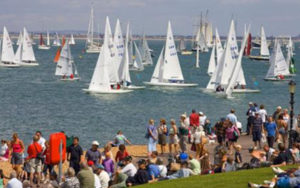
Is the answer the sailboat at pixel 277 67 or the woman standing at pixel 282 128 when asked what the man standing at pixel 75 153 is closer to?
the woman standing at pixel 282 128

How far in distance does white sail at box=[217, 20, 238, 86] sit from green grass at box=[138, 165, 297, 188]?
41644 mm

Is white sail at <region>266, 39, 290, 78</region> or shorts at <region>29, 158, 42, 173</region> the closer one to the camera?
shorts at <region>29, 158, 42, 173</region>

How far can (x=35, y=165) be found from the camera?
63.6ft

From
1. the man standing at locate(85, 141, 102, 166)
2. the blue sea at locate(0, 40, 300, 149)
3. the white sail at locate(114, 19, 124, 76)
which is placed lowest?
the blue sea at locate(0, 40, 300, 149)

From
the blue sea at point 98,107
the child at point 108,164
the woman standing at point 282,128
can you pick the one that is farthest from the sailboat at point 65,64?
the child at point 108,164

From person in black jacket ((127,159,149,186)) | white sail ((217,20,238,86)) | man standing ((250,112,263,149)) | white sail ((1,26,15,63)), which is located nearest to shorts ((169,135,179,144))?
man standing ((250,112,263,149))

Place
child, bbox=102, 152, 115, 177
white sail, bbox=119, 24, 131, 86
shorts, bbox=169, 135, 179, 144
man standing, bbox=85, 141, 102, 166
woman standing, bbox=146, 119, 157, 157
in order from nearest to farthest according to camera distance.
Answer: child, bbox=102, 152, 115, 177
man standing, bbox=85, 141, 102, 166
woman standing, bbox=146, 119, 157, 157
shorts, bbox=169, 135, 179, 144
white sail, bbox=119, 24, 131, 86

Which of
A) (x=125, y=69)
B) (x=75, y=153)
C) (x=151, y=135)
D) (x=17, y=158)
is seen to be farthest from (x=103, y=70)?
(x=75, y=153)

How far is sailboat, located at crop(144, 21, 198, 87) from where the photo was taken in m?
64.4

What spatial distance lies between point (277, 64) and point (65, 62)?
23.7 meters

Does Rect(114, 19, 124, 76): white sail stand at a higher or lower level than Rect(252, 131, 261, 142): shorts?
higher

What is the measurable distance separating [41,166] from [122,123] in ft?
81.0

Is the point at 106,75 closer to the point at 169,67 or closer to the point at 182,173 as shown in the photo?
the point at 169,67

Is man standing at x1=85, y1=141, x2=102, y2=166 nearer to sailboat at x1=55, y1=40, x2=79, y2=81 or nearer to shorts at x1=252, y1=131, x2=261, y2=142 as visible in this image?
shorts at x1=252, y1=131, x2=261, y2=142
